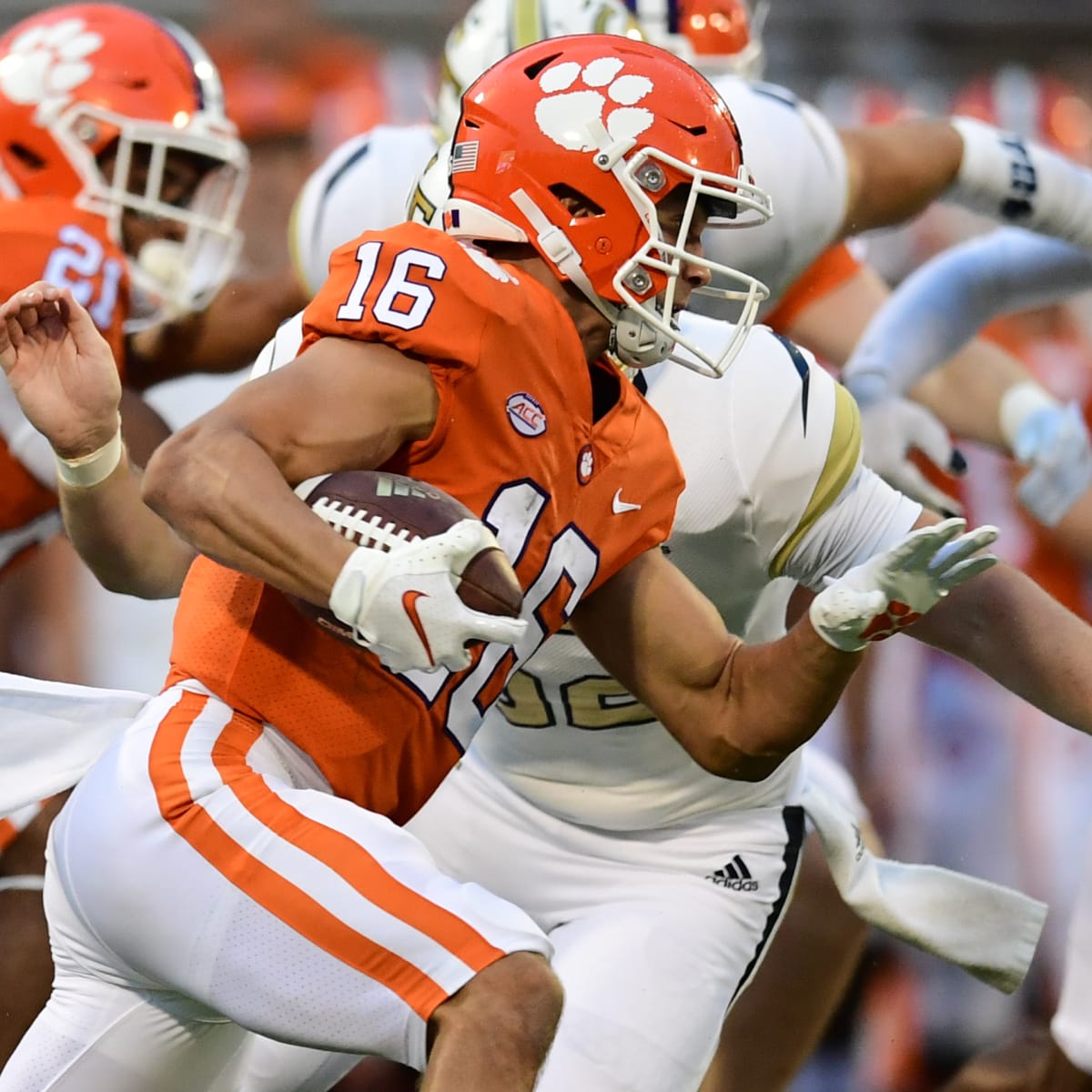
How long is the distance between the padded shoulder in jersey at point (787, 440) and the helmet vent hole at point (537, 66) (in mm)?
488

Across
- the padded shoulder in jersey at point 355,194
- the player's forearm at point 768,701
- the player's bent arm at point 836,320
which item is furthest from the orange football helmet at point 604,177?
the player's bent arm at point 836,320

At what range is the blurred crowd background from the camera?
14.6ft

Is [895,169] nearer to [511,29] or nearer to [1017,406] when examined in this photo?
[511,29]

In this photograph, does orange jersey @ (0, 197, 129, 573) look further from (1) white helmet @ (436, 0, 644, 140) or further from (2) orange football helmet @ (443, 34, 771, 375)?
(2) orange football helmet @ (443, 34, 771, 375)

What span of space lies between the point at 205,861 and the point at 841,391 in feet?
3.77

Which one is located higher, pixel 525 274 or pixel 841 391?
pixel 525 274

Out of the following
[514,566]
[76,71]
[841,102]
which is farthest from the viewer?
[841,102]

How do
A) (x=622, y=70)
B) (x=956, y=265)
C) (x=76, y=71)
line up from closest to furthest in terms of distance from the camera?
(x=622, y=70), (x=76, y=71), (x=956, y=265)

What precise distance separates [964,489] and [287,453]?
369 centimetres

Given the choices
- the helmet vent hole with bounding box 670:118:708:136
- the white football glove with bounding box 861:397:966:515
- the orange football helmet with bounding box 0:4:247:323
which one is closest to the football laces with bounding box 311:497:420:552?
the helmet vent hole with bounding box 670:118:708:136

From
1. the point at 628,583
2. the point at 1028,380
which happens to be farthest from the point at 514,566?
the point at 1028,380

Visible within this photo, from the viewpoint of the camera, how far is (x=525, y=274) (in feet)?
6.96

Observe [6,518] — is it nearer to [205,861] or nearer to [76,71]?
[76,71]

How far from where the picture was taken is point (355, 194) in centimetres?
349
